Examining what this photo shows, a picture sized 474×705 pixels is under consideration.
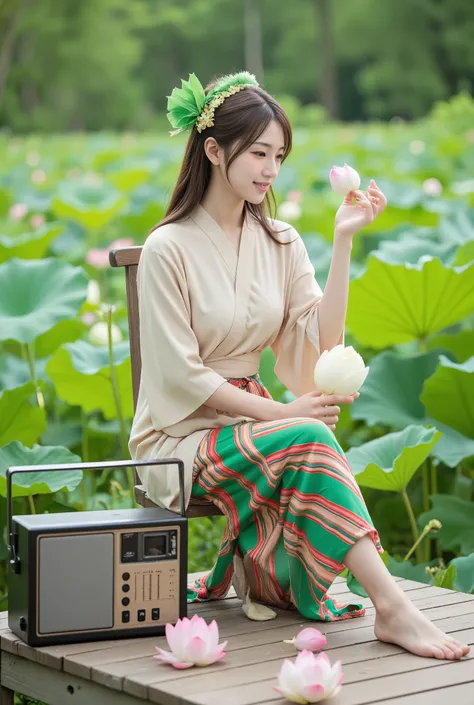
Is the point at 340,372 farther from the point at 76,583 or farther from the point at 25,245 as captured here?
the point at 25,245

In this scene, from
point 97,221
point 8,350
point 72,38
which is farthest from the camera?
point 72,38

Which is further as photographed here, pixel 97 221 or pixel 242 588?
pixel 97 221

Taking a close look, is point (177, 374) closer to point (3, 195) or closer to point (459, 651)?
point (459, 651)

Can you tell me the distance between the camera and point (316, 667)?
82.5 inches

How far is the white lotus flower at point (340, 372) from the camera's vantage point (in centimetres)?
248

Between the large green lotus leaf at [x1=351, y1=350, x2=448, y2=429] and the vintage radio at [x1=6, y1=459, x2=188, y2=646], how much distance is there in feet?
4.05

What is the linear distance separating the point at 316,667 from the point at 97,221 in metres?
5.12

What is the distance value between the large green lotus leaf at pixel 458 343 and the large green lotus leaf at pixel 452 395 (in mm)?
577

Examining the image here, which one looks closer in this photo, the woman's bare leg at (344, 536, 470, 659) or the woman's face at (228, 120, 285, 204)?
the woman's bare leg at (344, 536, 470, 659)

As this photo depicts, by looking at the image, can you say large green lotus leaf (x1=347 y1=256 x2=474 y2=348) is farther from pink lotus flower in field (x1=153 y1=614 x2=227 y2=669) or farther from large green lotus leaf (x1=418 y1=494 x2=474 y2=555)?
pink lotus flower in field (x1=153 y1=614 x2=227 y2=669)

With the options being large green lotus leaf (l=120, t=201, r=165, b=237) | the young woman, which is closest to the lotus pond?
the young woman

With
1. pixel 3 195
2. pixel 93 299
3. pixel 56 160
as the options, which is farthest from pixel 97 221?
pixel 56 160

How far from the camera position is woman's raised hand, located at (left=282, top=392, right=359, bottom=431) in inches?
98.7

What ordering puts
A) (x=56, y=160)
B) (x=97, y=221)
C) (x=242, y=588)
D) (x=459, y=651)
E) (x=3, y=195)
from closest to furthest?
(x=459, y=651), (x=242, y=588), (x=97, y=221), (x=3, y=195), (x=56, y=160)
